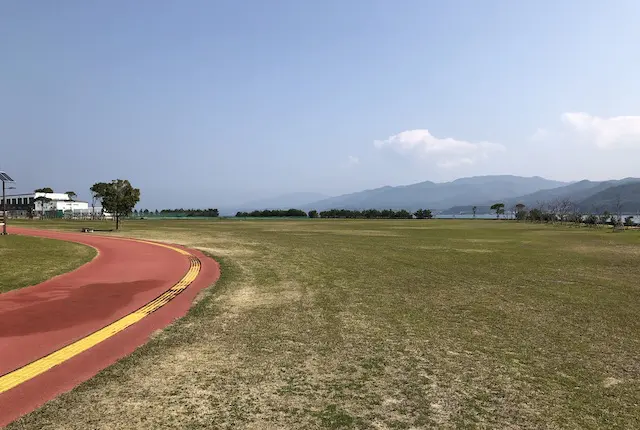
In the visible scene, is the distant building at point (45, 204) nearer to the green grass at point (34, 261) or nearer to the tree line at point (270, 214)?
the tree line at point (270, 214)

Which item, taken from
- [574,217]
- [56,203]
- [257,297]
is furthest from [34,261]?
[56,203]

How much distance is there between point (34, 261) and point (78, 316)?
9400 mm

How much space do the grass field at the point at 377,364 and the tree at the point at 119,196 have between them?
1360 inches

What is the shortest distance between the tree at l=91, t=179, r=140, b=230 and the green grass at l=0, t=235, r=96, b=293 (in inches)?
786

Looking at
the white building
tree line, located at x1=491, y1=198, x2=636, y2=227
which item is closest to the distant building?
the white building

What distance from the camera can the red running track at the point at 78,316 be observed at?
535 centimetres

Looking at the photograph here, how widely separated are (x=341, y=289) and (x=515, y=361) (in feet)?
20.3

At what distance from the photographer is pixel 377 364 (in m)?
6.12

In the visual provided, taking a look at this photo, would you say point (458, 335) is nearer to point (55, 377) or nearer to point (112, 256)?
point (55, 377)

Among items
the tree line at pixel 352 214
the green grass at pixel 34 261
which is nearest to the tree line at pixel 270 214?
the tree line at pixel 352 214

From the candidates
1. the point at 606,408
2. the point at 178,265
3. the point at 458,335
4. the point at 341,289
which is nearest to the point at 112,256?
the point at 178,265

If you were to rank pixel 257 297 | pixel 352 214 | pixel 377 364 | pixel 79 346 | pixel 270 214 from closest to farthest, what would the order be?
1. pixel 377 364
2. pixel 79 346
3. pixel 257 297
4. pixel 270 214
5. pixel 352 214

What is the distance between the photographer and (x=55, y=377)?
18.1 ft

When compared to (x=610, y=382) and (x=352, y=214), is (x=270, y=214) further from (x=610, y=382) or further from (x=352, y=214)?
(x=610, y=382)
